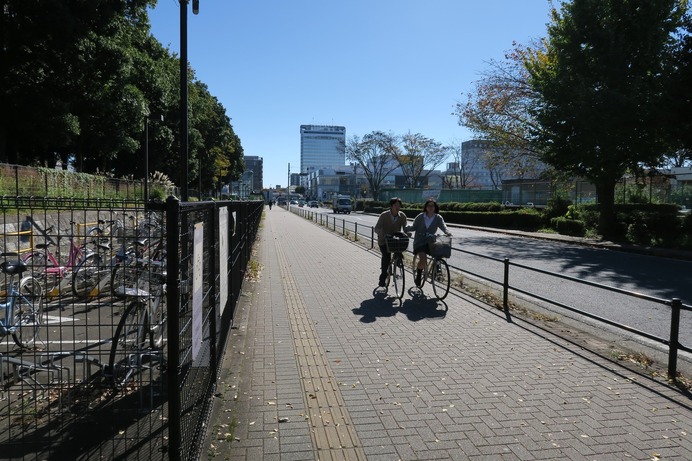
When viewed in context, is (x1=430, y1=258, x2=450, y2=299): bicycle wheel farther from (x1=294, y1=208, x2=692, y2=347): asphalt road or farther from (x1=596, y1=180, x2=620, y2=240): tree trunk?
(x1=596, y1=180, x2=620, y2=240): tree trunk

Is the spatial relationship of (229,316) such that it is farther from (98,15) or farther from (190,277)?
(98,15)

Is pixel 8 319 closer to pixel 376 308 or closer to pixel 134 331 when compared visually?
pixel 134 331

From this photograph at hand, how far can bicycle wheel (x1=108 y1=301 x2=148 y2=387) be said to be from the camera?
425 cm

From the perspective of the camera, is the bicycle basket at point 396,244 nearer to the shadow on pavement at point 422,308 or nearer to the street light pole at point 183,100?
the shadow on pavement at point 422,308

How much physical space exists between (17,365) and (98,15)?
19.6 m

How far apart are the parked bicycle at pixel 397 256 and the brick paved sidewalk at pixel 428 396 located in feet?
4.09

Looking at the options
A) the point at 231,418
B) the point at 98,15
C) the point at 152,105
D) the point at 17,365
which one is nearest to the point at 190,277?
the point at 231,418

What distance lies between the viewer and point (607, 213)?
74.8ft

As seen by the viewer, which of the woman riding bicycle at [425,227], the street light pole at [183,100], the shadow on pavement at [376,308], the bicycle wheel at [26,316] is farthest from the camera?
the street light pole at [183,100]

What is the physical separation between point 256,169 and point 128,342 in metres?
129

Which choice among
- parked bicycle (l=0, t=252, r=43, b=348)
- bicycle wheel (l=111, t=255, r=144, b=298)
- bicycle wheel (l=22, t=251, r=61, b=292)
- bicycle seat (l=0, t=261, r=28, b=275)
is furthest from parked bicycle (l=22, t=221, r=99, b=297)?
bicycle seat (l=0, t=261, r=28, b=275)

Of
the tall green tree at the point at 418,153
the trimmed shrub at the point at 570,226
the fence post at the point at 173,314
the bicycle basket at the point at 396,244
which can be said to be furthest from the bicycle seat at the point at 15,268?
the tall green tree at the point at 418,153

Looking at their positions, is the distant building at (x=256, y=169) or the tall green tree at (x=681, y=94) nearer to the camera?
the tall green tree at (x=681, y=94)

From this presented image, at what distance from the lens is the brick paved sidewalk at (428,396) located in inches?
140
